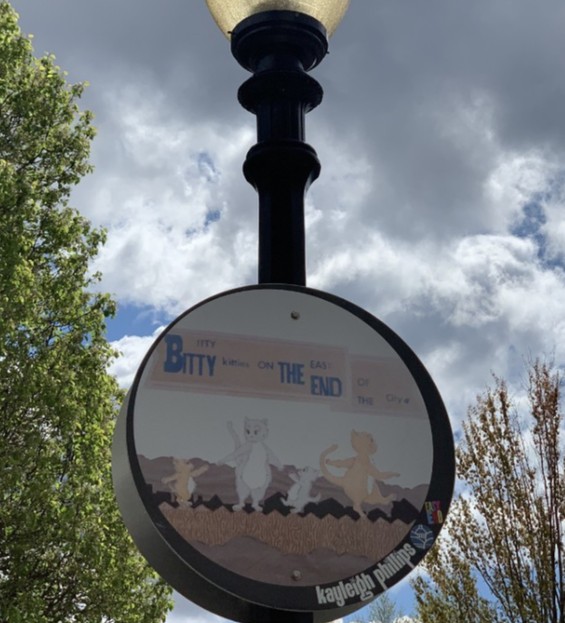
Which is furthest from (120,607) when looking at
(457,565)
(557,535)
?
(557,535)

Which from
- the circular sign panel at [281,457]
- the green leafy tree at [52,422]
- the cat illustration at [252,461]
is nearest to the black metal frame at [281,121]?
the circular sign panel at [281,457]

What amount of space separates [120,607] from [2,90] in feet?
27.5

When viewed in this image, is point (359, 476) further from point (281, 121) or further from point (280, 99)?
point (280, 99)

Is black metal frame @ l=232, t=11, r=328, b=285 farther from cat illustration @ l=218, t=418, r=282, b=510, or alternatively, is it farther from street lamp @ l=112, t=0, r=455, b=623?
cat illustration @ l=218, t=418, r=282, b=510

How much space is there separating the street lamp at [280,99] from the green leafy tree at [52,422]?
31.8 feet

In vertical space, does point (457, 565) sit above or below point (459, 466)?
below

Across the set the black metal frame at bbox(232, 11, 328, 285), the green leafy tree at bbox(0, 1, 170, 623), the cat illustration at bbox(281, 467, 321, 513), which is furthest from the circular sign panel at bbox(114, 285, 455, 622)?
the green leafy tree at bbox(0, 1, 170, 623)

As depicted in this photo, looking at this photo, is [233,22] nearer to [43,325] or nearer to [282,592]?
[282,592]

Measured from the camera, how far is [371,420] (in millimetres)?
2867

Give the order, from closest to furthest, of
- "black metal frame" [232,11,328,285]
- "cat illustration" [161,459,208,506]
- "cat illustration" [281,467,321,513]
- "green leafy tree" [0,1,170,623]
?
1. "cat illustration" [161,459,208,506]
2. "cat illustration" [281,467,321,513]
3. "black metal frame" [232,11,328,285]
4. "green leafy tree" [0,1,170,623]

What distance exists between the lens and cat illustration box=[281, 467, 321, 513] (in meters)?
2.62

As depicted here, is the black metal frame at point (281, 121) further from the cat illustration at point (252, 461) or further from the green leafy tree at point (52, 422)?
the green leafy tree at point (52, 422)

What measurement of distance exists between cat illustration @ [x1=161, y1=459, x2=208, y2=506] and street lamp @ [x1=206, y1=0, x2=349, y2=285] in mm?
821

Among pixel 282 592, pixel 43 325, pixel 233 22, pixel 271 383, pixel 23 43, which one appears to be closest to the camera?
pixel 282 592
